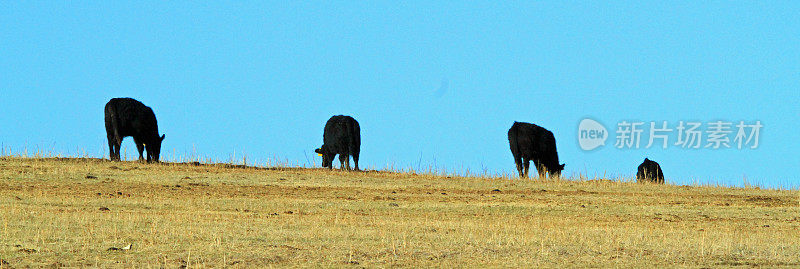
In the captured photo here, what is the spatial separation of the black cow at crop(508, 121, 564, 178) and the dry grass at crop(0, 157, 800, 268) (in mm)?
2800

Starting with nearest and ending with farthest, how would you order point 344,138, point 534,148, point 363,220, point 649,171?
1. point 363,220
2. point 344,138
3. point 534,148
4. point 649,171

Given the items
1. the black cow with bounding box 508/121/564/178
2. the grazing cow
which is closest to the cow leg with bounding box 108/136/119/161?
the grazing cow

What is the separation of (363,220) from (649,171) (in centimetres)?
1629

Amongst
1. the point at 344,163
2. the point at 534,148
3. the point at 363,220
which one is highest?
the point at 534,148

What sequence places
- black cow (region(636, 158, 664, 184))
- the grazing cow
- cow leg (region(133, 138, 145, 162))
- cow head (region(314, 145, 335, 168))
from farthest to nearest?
1. black cow (region(636, 158, 664, 184))
2. cow head (region(314, 145, 335, 168))
3. cow leg (region(133, 138, 145, 162))
4. the grazing cow

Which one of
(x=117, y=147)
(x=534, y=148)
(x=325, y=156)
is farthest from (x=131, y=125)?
(x=534, y=148)

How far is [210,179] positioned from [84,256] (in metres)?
11.8

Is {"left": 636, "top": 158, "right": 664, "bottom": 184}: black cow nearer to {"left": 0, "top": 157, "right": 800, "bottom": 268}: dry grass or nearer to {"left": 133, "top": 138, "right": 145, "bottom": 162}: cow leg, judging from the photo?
{"left": 0, "top": 157, "right": 800, "bottom": 268}: dry grass

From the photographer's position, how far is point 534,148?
2831 centimetres

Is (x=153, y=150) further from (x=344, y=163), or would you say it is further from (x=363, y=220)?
(x=363, y=220)

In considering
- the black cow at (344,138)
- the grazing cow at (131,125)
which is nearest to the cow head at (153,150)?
the grazing cow at (131,125)

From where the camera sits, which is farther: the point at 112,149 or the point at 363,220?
the point at 112,149

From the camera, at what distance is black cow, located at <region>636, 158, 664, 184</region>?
96.6ft

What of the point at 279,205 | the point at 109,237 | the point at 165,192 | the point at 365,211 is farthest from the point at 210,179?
the point at 109,237
